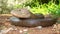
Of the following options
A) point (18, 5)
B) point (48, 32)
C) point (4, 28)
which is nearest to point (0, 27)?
point (4, 28)

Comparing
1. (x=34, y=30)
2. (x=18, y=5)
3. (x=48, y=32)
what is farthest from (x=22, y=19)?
(x=18, y=5)

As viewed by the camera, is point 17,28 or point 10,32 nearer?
point 10,32

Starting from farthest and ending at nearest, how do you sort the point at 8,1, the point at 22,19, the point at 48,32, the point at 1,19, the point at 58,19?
the point at 8,1, the point at 1,19, the point at 58,19, the point at 22,19, the point at 48,32

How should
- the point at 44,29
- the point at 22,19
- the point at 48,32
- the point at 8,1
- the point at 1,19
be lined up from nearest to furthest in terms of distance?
the point at 48,32 < the point at 44,29 < the point at 22,19 < the point at 1,19 < the point at 8,1

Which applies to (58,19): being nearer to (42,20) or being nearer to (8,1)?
(42,20)

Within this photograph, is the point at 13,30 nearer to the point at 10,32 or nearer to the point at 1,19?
the point at 10,32

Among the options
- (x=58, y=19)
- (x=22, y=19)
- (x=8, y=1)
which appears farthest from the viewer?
(x=8, y=1)

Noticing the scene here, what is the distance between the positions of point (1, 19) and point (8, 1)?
7.63ft

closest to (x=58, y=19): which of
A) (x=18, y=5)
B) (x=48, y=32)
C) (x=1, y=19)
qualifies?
(x=48, y=32)

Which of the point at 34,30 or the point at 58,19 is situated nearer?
the point at 34,30

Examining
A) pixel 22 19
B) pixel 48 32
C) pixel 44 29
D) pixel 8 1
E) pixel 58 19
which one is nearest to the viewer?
pixel 48 32

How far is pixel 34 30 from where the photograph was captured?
5246mm

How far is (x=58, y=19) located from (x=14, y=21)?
1455 millimetres

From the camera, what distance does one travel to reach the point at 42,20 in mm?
5648
